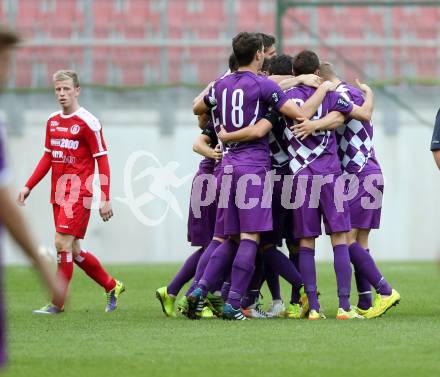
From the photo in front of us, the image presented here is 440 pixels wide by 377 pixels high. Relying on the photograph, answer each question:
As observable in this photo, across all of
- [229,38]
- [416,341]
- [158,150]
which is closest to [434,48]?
[229,38]

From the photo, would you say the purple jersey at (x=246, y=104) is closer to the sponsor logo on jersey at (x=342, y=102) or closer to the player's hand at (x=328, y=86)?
the player's hand at (x=328, y=86)

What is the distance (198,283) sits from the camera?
8125 mm

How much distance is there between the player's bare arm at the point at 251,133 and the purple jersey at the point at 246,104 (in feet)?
0.16

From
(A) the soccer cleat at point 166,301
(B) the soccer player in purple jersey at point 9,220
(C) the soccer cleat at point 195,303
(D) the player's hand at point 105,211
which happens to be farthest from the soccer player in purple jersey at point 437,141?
(B) the soccer player in purple jersey at point 9,220

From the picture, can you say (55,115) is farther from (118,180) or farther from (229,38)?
(229,38)

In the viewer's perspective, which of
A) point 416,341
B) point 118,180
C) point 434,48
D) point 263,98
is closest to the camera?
point 416,341

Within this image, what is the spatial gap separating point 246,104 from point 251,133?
211 mm

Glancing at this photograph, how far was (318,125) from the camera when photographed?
26.3ft

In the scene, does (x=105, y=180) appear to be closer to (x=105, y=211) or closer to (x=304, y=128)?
(x=105, y=211)

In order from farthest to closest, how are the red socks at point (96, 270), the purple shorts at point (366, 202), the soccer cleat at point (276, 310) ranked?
the red socks at point (96, 270)
the soccer cleat at point (276, 310)
the purple shorts at point (366, 202)

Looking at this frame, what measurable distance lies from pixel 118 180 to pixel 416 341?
10.8m
